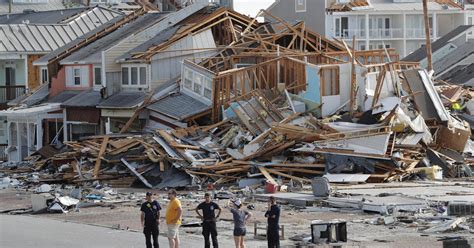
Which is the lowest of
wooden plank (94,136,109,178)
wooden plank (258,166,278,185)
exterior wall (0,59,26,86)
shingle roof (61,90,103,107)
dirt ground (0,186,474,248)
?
dirt ground (0,186,474,248)

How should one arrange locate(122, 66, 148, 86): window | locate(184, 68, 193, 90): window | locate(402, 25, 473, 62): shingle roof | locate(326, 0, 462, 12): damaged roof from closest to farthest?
locate(184, 68, 193, 90): window
locate(122, 66, 148, 86): window
locate(402, 25, 473, 62): shingle roof
locate(326, 0, 462, 12): damaged roof

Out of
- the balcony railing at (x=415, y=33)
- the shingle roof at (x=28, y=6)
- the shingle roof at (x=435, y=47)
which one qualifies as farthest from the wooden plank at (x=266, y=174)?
the balcony railing at (x=415, y=33)

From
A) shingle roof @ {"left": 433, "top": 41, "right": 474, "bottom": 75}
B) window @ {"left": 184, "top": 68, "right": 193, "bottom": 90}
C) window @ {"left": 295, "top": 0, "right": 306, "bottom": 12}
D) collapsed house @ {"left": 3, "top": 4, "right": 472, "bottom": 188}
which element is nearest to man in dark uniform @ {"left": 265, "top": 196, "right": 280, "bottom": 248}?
collapsed house @ {"left": 3, "top": 4, "right": 472, "bottom": 188}

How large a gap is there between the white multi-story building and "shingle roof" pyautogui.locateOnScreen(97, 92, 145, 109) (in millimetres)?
37762

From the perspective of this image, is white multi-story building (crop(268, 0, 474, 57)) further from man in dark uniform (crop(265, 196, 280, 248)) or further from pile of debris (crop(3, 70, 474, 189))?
man in dark uniform (crop(265, 196, 280, 248))

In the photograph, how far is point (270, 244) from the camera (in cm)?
2309

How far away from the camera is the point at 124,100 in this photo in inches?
1948

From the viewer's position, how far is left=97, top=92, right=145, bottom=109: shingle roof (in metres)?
48.3

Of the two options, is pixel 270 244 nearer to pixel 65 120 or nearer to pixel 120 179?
pixel 120 179

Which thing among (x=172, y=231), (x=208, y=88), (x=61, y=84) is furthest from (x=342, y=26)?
(x=172, y=231)

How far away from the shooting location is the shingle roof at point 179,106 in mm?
44594

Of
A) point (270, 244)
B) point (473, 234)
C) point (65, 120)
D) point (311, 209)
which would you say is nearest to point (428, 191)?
point (311, 209)

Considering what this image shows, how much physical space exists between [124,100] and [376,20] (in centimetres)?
4449

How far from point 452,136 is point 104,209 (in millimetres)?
13428
